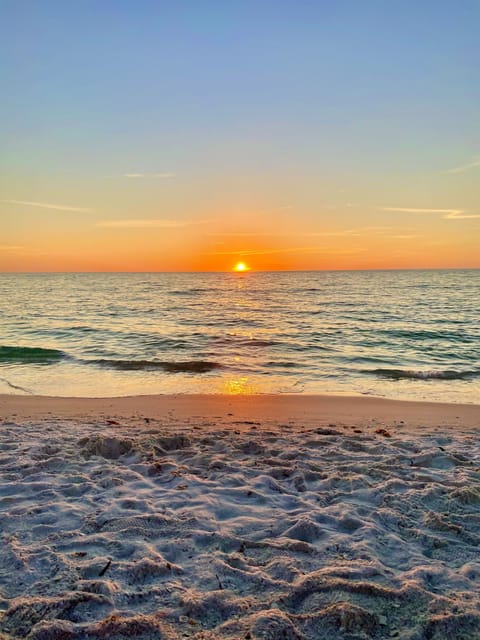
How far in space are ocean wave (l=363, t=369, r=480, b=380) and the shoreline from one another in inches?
128

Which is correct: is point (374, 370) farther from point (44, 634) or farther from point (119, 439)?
point (44, 634)

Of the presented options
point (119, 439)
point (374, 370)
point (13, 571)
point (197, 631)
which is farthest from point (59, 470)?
point (374, 370)

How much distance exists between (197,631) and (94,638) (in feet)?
1.95

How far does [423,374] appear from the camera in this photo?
13.0 meters

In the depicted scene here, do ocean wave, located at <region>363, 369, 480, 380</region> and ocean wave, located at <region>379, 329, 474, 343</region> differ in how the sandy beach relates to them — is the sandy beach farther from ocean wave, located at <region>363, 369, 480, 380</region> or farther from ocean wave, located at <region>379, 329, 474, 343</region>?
ocean wave, located at <region>379, 329, 474, 343</region>

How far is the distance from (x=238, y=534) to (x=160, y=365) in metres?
10.9

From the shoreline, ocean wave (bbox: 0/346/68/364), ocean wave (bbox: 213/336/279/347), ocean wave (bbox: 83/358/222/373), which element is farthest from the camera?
ocean wave (bbox: 213/336/279/347)

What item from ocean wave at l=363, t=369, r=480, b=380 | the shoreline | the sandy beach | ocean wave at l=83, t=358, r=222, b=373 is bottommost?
ocean wave at l=363, t=369, r=480, b=380

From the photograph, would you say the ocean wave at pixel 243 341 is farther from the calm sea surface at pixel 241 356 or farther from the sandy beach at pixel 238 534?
the sandy beach at pixel 238 534

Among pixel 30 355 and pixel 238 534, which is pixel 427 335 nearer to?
pixel 30 355

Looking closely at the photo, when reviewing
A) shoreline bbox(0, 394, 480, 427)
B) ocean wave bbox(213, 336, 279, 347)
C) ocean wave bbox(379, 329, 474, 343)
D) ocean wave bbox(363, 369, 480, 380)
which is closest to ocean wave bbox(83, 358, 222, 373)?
shoreline bbox(0, 394, 480, 427)

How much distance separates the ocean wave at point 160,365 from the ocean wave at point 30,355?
4.67 ft

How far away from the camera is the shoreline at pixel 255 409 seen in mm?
8164

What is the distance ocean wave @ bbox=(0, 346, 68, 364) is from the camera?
15.0m
